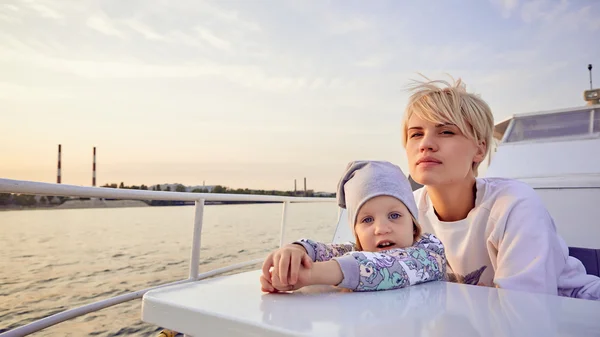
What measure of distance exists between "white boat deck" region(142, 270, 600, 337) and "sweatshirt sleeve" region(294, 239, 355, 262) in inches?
8.5

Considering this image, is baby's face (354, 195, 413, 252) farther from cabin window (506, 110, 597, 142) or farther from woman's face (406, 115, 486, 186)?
cabin window (506, 110, 597, 142)

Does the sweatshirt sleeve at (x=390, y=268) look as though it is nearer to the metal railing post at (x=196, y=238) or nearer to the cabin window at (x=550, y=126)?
the metal railing post at (x=196, y=238)

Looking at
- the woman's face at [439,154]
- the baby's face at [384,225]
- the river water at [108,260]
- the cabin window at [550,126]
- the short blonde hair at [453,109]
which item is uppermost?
the cabin window at [550,126]

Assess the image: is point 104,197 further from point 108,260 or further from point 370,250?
point 108,260

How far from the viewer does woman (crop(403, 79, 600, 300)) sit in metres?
1.17

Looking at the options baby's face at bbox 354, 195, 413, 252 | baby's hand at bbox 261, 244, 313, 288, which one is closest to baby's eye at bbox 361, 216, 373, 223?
baby's face at bbox 354, 195, 413, 252

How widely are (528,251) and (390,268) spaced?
23.7 inches

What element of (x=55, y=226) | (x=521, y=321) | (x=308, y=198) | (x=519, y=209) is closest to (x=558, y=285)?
(x=519, y=209)

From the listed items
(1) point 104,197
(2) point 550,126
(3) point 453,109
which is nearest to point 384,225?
(3) point 453,109

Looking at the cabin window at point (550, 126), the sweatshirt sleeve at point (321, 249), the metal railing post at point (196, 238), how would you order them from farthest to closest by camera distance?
the cabin window at point (550, 126), the metal railing post at point (196, 238), the sweatshirt sleeve at point (321, 249)

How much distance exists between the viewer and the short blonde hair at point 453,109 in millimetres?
1306

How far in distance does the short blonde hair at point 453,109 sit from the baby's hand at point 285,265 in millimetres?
736

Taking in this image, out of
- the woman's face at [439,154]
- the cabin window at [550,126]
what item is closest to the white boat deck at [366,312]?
the woman's face at [439,154]

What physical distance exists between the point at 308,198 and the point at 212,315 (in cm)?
335
